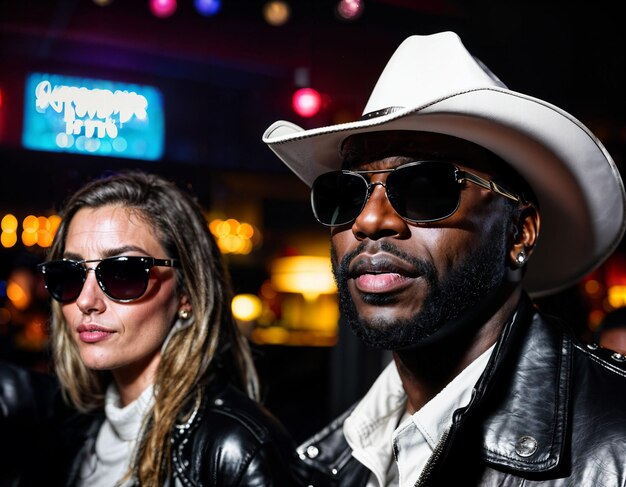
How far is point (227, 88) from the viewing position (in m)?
7.09

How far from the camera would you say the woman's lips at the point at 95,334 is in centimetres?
259

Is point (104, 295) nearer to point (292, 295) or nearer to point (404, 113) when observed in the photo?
point (404, 113)

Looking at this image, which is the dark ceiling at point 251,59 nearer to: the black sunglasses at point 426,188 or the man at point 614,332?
the man at point 614,332

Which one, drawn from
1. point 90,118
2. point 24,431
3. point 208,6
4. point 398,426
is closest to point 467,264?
point 398,426

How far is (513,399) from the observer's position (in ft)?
5.79

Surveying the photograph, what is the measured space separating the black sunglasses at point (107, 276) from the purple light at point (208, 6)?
14.8ft

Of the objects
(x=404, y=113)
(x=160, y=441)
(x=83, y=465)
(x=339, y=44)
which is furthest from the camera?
(x=339, y=44)

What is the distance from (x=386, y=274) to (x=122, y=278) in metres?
1.18

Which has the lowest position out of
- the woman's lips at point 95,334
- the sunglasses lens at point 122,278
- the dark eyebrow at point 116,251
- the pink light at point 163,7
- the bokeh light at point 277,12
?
the woman's lips at point 95,334

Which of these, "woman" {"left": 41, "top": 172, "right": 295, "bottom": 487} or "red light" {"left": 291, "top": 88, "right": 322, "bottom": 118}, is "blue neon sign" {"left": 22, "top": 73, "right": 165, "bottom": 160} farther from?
"woman" {"left": 41, "top": 172, "right": 295, "bottom": 487}

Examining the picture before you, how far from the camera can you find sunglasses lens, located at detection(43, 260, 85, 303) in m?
2.66

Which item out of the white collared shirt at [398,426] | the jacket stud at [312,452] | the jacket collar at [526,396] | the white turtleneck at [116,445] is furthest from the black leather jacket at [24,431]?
the jacket collar at [526,396]

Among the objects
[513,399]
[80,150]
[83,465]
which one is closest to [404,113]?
[513,399]

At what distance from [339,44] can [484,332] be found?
404 centimetres
